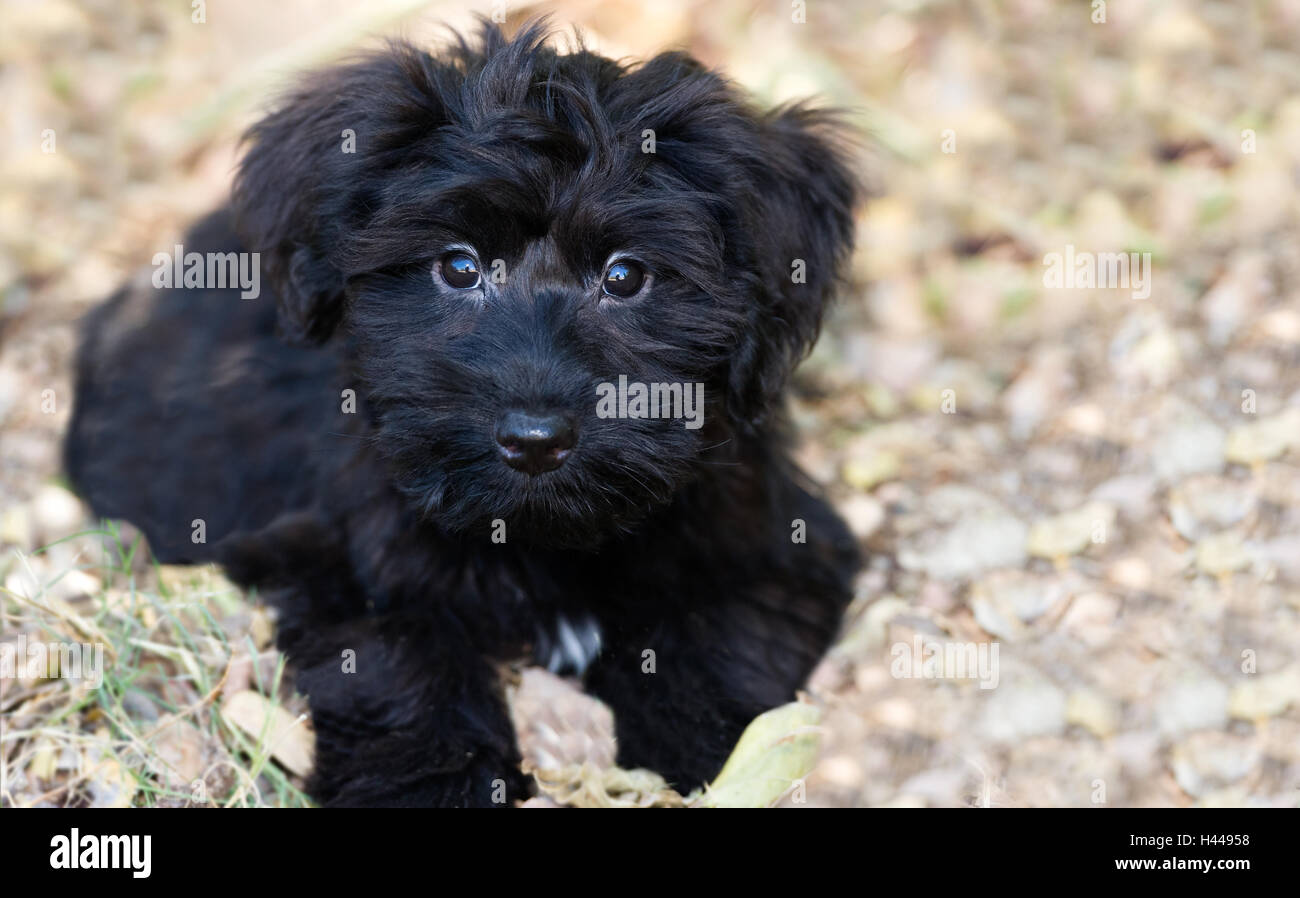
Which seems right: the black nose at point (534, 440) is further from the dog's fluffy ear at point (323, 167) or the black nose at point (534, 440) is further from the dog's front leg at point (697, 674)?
the dog's front leg at point (697, 674)

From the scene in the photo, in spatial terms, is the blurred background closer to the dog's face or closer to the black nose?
the dog's face

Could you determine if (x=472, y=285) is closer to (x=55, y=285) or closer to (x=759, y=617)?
(x=759, y=617)

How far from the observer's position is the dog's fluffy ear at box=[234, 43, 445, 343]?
327cm

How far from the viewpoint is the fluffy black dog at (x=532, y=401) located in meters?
3.12

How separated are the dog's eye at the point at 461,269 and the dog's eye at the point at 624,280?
346 millimetres

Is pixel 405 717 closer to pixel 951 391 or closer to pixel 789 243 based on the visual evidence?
pixel 789 243

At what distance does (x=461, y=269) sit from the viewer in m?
3.29

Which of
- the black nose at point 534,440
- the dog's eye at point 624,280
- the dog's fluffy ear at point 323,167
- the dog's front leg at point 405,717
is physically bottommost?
the dog's front leg at point 405,717

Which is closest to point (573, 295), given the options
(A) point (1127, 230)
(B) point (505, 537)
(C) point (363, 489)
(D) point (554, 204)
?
(D) point (554, 204)

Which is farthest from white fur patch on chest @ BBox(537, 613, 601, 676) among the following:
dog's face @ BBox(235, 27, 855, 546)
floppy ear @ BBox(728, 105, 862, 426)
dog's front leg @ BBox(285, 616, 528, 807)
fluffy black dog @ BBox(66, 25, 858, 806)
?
floppy ear @ BBox(728, 105, 862, 426)

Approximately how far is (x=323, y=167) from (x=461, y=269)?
1.66 ft

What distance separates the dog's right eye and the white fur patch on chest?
1.04 meters

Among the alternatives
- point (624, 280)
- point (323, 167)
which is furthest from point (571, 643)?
point (323, 167)

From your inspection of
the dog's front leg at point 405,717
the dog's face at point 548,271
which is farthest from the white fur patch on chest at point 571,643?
the dog's face at point 548,271
